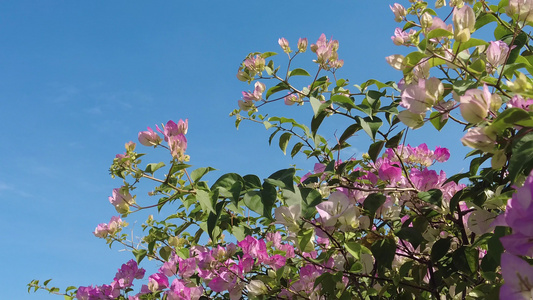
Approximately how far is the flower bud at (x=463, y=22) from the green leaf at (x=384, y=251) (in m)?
0.55

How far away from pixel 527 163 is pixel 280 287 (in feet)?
2.86

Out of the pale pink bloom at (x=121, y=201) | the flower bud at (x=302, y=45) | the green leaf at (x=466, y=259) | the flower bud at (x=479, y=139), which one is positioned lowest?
the green leaf at (x=466, y=259)

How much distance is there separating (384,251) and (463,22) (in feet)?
2.01

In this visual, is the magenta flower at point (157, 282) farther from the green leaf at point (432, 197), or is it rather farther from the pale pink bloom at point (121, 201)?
the green leaf at point (432, 197)

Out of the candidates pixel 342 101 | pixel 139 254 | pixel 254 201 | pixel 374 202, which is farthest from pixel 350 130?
pixel 139 254

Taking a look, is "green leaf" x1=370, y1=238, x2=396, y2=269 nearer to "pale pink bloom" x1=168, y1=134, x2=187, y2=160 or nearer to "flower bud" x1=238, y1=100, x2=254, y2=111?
"pale pink bloom" x1=168, y1=134, x2=187, y2=160

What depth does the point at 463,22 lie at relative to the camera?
1.08 metres

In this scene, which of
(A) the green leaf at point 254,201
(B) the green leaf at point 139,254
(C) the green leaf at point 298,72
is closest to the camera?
(A) the green leaf at point 254,201

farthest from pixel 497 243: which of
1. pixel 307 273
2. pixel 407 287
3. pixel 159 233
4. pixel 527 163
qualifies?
pixel 159 233

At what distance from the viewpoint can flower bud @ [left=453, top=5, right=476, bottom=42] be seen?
107 centimetres

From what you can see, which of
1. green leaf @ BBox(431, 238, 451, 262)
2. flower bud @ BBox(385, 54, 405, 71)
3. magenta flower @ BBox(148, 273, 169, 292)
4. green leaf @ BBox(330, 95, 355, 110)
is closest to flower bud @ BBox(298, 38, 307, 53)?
green leaf @ BBox(330, 95, 355, 110)

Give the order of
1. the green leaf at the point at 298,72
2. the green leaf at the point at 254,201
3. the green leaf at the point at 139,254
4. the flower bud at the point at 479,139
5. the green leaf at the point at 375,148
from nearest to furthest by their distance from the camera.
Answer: the flower bud at the point at 479,139
the green leaf at the point at 254,201
the green leaf at the point at 375,148
the green leaf at the point at 298,72
the green leaf at the point at 139,254

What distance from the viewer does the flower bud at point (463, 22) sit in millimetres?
1071

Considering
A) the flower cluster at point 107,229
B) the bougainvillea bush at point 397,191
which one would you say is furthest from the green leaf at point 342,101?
the flower cluster at point 107,229
